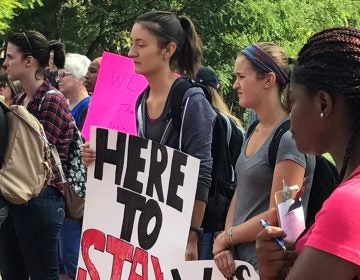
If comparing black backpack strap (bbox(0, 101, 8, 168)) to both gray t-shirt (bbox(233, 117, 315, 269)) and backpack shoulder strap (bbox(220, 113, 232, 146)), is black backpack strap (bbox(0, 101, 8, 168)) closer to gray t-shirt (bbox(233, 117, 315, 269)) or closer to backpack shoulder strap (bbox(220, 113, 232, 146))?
backpack shoulder strap (bbox(220, 113, 232, 146))

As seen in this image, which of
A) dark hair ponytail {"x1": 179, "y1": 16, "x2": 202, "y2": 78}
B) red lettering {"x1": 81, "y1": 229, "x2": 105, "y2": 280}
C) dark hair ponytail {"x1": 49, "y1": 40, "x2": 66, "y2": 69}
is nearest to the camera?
red lettering {"x1": 81, "y1": 229, "x2": 105, "y2": 280}

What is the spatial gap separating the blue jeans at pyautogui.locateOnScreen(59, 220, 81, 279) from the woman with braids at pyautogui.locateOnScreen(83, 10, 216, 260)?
4.81ft

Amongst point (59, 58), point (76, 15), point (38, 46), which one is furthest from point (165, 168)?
point (76, 15)

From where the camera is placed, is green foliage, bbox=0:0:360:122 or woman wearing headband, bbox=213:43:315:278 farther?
green foliage, bbox=0:0:360:122

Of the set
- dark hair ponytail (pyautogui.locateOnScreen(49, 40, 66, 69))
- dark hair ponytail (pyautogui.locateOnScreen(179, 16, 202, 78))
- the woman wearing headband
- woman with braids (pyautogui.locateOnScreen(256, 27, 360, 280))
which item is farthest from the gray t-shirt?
dark hair ponytail (pyautogui.locateOnScreen(49, 40, 66, 69))

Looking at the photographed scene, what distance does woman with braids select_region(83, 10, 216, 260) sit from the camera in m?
3.06

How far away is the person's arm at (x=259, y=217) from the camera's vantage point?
8.38ft

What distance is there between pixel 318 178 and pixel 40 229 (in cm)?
187

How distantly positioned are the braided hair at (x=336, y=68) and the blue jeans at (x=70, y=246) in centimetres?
318

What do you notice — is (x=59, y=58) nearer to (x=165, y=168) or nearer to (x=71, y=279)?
(x=71, y=279)

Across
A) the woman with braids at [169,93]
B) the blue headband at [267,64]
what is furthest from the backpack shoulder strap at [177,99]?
the blue headband at [267,64]

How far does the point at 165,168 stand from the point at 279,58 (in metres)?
0.69

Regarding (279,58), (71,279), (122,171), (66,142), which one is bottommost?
(71,279)

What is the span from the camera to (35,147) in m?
3.79
